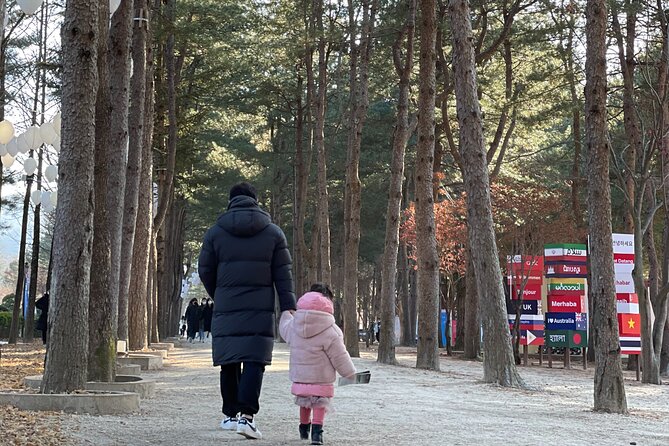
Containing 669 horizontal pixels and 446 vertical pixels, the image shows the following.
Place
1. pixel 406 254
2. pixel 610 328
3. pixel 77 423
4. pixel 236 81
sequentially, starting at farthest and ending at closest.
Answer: pixel 406 254 < pixel 236 81 < pixel 610 328 < pixel 77 423

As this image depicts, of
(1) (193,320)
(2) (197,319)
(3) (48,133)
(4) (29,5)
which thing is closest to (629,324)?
(3) (48,133)

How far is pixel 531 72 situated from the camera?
28.3m

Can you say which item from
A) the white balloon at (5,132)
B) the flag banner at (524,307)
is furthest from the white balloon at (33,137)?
the flag banner at (524,307)

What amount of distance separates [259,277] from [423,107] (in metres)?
14.1

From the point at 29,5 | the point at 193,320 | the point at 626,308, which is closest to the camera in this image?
the point at 29,5

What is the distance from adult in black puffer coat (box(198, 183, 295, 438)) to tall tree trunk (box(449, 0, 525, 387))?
28.4 feet

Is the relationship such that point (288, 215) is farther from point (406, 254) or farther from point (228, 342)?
point (228, 342)

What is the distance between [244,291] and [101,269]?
14.1 ft

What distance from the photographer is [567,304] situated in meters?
28.9

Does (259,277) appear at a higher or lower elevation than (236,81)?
lower

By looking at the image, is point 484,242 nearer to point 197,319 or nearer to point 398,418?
point 398,418

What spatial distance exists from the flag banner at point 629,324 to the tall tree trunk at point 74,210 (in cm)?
1734

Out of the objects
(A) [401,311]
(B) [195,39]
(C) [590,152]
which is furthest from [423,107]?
(A) [401,311]

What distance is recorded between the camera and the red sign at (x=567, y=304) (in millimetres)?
28797
